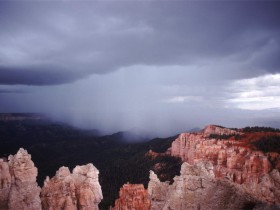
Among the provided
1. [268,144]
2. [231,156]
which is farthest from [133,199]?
[268,144]

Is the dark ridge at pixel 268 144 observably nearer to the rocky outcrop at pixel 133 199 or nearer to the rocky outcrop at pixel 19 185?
the rocky outcrop at pixel 133 199

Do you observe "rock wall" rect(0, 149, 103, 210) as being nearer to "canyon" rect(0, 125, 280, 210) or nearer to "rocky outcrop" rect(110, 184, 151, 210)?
"canyon" rect(0, 125, 280, 210)

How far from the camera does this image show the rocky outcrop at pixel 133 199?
6556 cm

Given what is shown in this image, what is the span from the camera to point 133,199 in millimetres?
69250

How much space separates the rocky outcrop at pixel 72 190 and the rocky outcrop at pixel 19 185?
151 inches

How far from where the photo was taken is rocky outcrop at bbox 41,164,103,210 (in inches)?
1243

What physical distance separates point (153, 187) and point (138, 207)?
31583 mm

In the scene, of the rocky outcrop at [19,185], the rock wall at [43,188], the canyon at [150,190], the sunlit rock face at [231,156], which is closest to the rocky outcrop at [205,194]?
the canyon at [150,190]

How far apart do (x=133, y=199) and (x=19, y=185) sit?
145 feet

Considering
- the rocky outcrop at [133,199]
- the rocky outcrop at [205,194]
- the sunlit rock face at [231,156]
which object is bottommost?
the rocky outcrop at [133,199]

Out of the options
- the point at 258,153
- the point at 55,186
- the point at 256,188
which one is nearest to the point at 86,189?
the point at 55,186

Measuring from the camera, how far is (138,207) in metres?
65.2

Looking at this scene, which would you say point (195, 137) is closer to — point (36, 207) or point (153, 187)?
point (153, 187)

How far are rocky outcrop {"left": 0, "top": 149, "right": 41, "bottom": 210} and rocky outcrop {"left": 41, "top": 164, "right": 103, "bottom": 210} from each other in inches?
151
